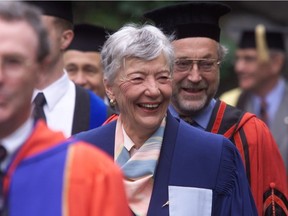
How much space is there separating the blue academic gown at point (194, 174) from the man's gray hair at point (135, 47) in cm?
32

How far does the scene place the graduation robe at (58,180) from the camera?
12.9 ft

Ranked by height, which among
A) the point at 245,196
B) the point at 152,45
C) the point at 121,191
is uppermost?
the point at 152,45

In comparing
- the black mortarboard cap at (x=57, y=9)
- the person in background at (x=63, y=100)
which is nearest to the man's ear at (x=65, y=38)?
the person in background at (x=63, y=100)

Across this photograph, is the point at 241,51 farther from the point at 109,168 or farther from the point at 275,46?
the point at 109,168

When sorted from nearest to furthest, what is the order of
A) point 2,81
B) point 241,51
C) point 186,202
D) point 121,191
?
point 2,81, point 121,191, point 186,202, point 241,51

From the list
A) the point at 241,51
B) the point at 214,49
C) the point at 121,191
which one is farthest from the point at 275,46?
the point at 121,191

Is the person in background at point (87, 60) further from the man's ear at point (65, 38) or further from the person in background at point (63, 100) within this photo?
the person in background at point (63, 100)

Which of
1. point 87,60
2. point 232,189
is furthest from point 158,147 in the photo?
point 87,60

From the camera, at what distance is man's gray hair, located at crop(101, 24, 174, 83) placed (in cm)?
563

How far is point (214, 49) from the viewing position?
6.80 meters

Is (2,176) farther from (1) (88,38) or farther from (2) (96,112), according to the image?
(1) (88,38)

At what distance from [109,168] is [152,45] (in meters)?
1.69

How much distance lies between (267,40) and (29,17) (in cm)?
834

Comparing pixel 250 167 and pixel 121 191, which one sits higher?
pixel 121 191
